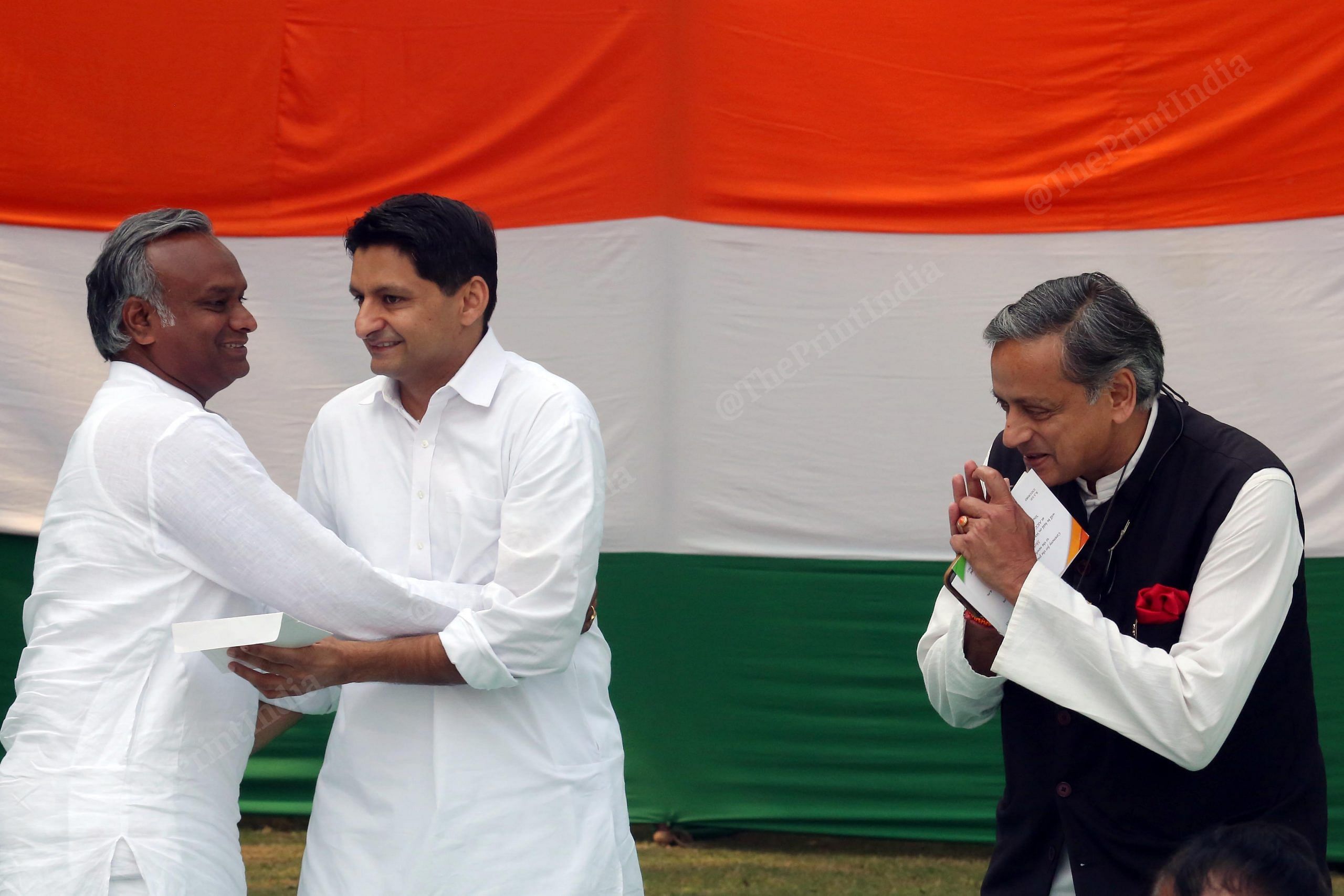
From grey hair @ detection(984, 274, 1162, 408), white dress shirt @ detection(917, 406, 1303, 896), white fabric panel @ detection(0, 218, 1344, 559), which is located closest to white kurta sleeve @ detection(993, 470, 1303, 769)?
white dress shirt @ detection(917, 406, 1303, 896)

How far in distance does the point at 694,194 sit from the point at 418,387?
7.56 feet

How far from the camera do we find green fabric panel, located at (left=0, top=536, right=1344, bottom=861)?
178 inches

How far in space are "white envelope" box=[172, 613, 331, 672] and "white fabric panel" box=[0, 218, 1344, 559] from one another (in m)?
2.63

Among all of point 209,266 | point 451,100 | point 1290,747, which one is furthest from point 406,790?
point 451,100

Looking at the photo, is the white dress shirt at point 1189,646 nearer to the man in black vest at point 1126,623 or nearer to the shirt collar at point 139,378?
the man in black vest at point 1126,623

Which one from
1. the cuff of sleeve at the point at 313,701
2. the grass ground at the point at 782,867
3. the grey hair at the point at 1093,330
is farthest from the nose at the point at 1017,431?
the grass ground at the point at 782,867

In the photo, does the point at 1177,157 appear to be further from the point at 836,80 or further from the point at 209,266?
the point at 209,266

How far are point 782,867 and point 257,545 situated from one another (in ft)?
9.31

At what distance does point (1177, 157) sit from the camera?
428 centimetres

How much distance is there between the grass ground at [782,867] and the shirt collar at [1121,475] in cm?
241

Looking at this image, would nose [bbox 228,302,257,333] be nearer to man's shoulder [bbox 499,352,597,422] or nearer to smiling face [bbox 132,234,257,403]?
smiling face [bbox 132,234,257,403]

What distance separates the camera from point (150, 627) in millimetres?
2094

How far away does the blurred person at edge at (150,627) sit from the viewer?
79.4 inches

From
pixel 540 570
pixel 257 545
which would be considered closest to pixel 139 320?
pixel 257 545
